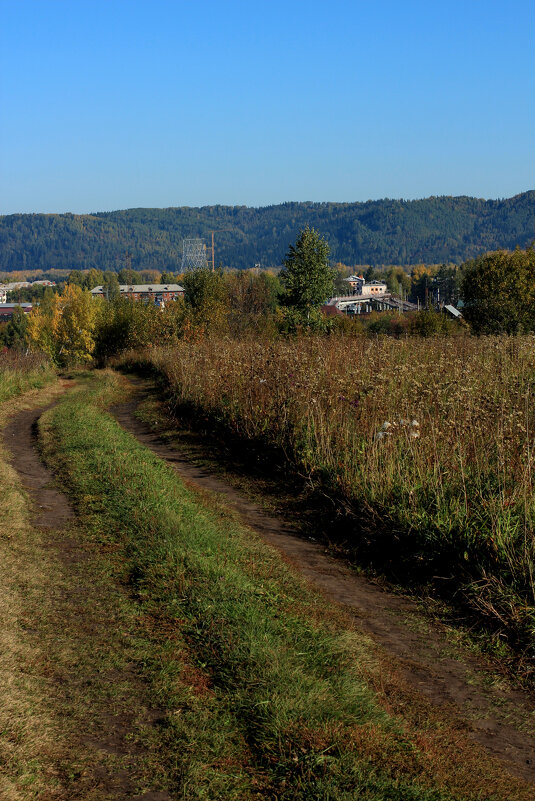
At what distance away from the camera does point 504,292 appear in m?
34.7

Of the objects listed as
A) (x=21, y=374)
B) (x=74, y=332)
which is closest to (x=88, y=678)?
(x=21, y=374)

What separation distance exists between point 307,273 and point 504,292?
10883 mm

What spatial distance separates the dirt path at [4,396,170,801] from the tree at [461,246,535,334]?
98.7 feet

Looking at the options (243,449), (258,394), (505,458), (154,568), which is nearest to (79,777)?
(154,568)

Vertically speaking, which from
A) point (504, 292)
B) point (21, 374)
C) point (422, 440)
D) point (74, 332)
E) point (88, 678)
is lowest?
point (88, 678)

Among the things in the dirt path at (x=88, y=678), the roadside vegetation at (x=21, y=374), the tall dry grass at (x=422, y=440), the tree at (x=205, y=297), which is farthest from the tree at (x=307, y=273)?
the dirt path at (x=88, y=678)

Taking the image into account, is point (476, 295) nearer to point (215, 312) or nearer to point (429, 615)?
point (215, 312)

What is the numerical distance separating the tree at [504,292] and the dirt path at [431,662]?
28947 mm

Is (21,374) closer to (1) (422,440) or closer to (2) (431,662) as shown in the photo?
(1) (422,440)

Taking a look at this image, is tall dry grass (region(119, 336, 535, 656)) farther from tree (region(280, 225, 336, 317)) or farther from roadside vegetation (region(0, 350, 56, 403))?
tree (region(280, 225, 336, 317))

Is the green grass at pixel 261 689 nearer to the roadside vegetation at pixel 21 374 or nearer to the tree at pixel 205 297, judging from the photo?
the roadside vegetation at pixel 21 374

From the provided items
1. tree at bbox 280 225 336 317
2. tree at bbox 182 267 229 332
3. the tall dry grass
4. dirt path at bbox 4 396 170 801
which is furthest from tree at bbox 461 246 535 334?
dirt path at bbox 4 396 170 801

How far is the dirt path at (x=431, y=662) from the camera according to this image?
3662 millimetres

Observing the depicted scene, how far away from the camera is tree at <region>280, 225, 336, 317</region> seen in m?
40.2
